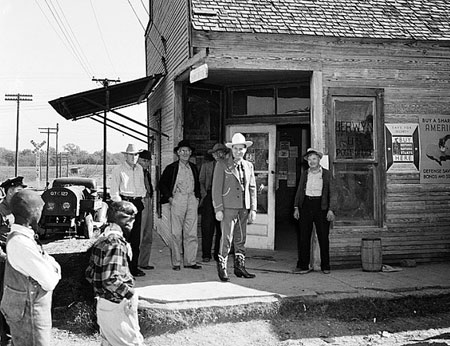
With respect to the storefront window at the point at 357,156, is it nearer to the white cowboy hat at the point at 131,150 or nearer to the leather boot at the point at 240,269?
the leather boot at the point at 240,269

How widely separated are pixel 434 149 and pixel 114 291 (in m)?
6.72

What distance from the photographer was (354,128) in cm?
820

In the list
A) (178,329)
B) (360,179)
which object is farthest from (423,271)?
(178,329)

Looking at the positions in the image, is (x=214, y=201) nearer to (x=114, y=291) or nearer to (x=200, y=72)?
(x=200, y=72)

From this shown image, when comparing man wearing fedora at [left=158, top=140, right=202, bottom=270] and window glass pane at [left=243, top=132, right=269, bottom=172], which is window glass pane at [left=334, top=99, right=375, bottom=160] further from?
man wearing fedora at [left=158, top=140, right=202, bottom=270]

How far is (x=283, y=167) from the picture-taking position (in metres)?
12.6

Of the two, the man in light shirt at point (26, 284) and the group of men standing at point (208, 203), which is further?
the group of men standing at point (208, 203)

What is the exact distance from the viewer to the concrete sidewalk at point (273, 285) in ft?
20.1

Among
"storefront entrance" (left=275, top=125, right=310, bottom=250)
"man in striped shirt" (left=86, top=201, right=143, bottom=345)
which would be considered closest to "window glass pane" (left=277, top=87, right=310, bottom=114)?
"storefront entrance" (left=275, top=125, right=310, bottom=250)

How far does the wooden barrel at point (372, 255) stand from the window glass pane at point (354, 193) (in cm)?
50

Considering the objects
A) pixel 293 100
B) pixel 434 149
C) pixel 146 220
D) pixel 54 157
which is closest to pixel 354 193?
pixel 434 149

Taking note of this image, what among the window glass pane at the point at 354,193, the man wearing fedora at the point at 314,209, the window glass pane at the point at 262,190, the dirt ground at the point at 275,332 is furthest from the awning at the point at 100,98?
the dirt ground at the point at 275,332

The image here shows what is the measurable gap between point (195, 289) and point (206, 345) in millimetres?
1130

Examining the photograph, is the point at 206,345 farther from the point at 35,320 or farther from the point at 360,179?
the point at 360,179
